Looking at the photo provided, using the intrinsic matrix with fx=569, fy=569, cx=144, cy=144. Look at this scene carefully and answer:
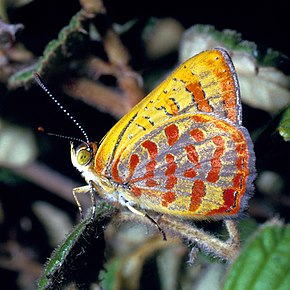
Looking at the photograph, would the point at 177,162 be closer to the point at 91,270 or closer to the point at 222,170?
the point at 222,170

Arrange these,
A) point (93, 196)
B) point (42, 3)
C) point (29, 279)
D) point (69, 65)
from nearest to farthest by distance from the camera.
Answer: point (93, 196), point (69, 65), point (42, 3), point (29, 279)

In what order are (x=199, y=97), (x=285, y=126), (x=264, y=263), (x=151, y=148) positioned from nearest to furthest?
(x=264, y=263) < (x=285, y=126) < (x=199, y=97) < (x=151, y=148)

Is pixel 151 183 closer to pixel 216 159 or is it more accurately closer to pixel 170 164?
pixel 170 164

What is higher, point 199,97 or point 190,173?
point 199,97

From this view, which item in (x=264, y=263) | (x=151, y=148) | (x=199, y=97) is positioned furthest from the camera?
(x=151, y=148)

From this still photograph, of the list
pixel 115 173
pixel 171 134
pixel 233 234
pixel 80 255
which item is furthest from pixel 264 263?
pixel 115 173

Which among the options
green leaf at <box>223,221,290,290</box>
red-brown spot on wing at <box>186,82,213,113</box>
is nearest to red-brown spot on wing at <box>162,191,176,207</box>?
red-brown spot on wing at <box>186,82,213,113</box>

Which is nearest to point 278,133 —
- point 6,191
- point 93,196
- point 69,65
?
point 93,196
